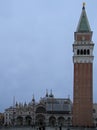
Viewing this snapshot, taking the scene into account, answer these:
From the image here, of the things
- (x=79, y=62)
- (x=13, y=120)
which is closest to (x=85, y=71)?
(x=79, y=62)

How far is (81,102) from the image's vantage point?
82250mm

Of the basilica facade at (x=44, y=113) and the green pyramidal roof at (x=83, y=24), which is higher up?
the green pyramidal roof at (x=83, y=24)

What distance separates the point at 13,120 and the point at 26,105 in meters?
5.80

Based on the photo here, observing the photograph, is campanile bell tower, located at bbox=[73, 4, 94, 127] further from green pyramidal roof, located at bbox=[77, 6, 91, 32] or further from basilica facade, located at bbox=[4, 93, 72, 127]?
basilica facade, located at bbox=[4, 93, 72, 127]

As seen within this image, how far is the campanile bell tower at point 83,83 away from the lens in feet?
268

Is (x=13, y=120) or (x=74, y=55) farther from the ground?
(x=74, y=55)

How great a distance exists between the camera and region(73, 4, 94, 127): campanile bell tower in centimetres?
8180

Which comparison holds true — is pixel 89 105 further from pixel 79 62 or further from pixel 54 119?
pixel 54 119

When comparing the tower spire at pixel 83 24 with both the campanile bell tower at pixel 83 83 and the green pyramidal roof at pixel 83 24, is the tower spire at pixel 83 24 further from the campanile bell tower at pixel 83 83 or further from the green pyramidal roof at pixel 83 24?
the campanile bell tower at pixel 83 83

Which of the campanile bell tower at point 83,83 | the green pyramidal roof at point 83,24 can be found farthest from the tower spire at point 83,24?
the campanile bell tower at point 83,83

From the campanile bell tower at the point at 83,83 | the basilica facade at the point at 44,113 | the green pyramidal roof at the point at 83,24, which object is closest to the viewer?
the campanile bell tower at the point at 83,83

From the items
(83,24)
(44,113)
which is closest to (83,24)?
(83,24)

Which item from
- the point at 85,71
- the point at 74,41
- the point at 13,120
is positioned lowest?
the point at 13,120

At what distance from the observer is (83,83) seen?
271 feet
